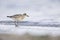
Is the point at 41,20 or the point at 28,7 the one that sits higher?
the point at 28,7

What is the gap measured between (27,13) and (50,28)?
0.41m

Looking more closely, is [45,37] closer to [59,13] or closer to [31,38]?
[31,38]

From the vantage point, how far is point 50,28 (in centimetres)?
154

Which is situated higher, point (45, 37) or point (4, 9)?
point (4, 9)

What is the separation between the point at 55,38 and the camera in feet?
4.92

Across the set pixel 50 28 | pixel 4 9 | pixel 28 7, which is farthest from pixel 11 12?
pixel 50 28

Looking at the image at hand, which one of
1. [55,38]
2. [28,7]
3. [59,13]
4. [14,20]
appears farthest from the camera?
[28,7]

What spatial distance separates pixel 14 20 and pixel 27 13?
9.2 inches

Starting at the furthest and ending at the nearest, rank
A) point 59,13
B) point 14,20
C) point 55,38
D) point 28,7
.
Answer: point 28,7
point 59,13
point 14,20
point 55,38

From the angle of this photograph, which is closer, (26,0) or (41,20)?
(41,20)

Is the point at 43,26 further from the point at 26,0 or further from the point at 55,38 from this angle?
the point at 26,0

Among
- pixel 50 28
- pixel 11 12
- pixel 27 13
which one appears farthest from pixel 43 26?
pixel 11 12

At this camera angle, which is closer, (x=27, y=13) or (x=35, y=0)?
(x=27, y=13)

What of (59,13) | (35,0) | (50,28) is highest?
(35,0)
